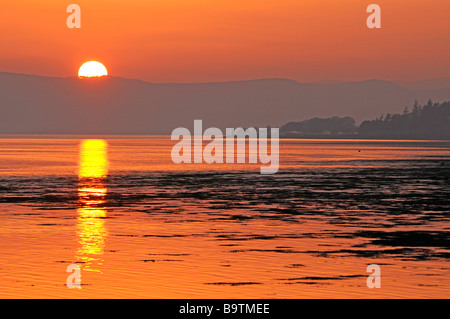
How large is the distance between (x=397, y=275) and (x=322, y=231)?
10.1m

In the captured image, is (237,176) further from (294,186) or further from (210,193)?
(210,193)

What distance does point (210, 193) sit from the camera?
54812 mm

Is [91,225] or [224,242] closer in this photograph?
[224,242]

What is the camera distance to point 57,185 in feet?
205

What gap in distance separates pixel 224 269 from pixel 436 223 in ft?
50.3

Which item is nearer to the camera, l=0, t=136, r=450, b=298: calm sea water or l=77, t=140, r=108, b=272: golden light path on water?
l=0, t=136, r=450, b=298: calm sea water

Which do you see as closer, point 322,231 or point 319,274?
point 319,274

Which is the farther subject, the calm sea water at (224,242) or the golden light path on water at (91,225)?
the golden light path on water at (91,225)

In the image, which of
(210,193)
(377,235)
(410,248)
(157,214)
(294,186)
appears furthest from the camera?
(294,186)

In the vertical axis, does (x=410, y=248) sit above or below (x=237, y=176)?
below

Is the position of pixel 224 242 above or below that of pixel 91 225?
below
